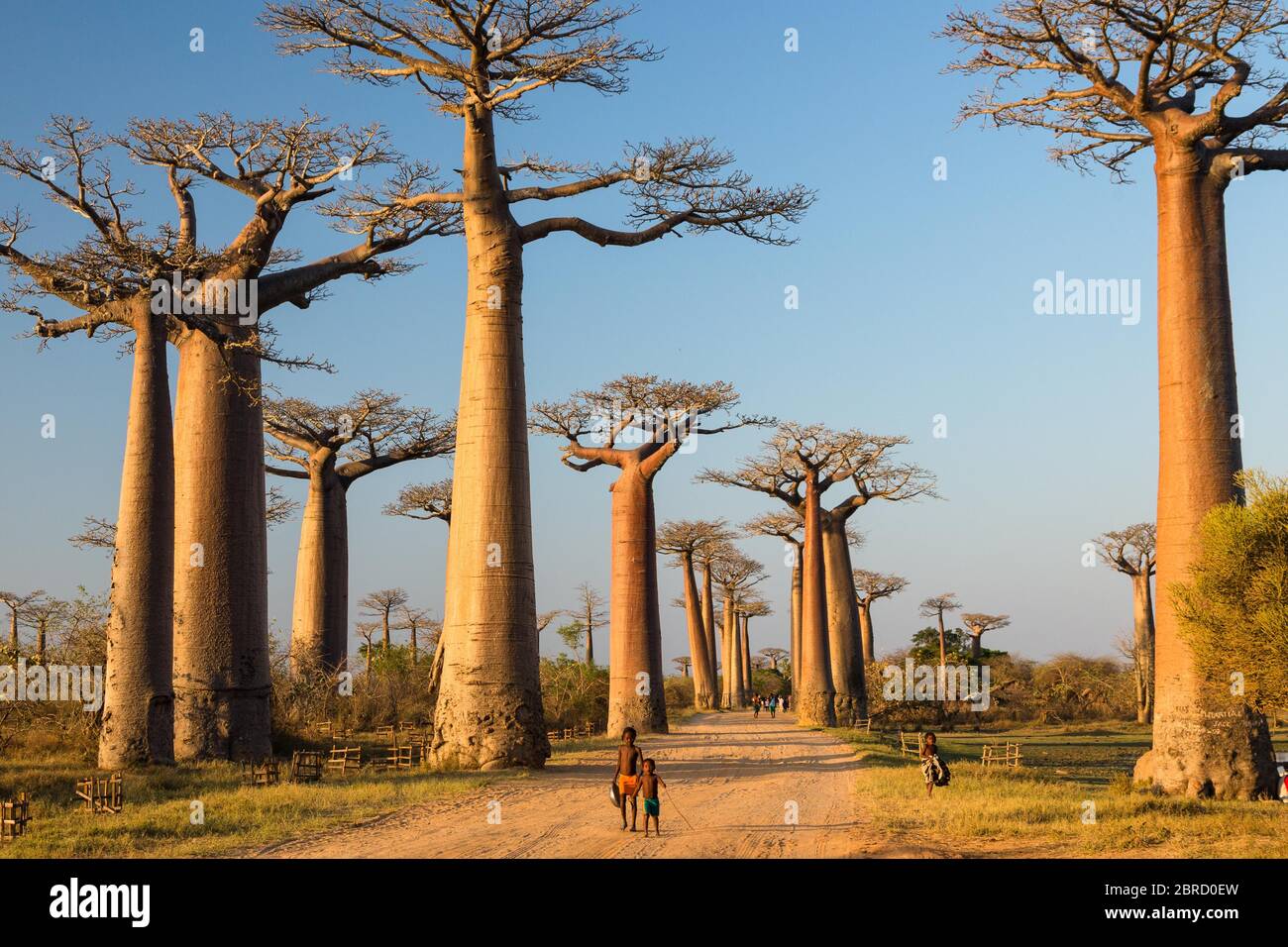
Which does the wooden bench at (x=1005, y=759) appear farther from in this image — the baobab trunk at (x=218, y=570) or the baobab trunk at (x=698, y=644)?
the baobab trunk at (x=698, y=644)

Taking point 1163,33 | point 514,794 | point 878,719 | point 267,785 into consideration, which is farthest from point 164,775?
point 878,719

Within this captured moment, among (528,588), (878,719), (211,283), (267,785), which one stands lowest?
(878,719)

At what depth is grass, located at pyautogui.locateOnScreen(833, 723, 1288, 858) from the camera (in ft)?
29.5

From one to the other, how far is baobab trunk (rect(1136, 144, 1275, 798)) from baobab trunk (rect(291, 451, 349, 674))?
19.8 m

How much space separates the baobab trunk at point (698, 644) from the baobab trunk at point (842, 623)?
8.36m

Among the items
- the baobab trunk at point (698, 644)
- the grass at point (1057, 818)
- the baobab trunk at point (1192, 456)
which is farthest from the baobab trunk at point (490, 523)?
the baobab trunk at point (698, 644)

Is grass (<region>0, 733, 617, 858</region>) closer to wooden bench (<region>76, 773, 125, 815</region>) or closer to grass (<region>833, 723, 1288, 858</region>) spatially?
wooden bench (<region>76, 773, 125, 815</region>)

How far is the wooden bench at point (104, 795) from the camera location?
11172 mm

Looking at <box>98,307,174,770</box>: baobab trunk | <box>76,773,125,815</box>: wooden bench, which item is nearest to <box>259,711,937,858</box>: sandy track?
<box>76,773,125,815</box>: wooden bench

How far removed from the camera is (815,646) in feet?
103

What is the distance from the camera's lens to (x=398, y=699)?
1099 inches
